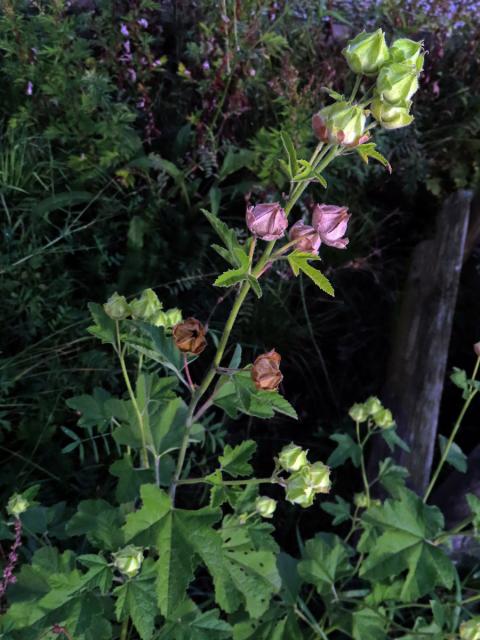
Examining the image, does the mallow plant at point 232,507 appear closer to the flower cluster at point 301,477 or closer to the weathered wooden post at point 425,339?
the flower cluster at point 301,477

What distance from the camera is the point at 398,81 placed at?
682 millimetres

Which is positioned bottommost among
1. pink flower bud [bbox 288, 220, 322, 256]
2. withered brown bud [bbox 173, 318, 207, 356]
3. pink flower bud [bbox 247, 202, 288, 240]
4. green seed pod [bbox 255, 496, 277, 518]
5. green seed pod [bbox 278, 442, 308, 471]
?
green seed pod [bbox 255, 496, 277, 518]

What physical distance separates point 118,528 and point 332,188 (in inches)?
56.6

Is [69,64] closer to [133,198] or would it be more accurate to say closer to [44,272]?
[133,198]

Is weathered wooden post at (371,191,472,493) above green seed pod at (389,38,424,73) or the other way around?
the other way around

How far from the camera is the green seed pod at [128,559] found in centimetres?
90

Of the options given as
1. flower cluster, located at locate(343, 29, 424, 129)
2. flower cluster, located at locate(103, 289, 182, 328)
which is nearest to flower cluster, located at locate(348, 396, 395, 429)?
flower cluster, located at locate(103, 289, 182, 328)

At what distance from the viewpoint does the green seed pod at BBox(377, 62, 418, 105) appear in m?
0.68

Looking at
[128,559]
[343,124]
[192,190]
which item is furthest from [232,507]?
[192,190]

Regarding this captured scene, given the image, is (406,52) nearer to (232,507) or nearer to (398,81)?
(398,81)

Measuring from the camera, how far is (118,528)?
1014mm

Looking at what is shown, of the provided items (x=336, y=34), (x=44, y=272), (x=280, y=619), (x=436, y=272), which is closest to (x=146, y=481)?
(x=280, y=619)

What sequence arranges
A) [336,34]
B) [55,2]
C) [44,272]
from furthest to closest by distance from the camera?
[336,34] → [44,272] → [55,2]

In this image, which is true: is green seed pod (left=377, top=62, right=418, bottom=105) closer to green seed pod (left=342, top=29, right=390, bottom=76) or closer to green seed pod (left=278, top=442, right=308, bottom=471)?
green seed pod (left=342, top=29, right=390, bottom=76)
